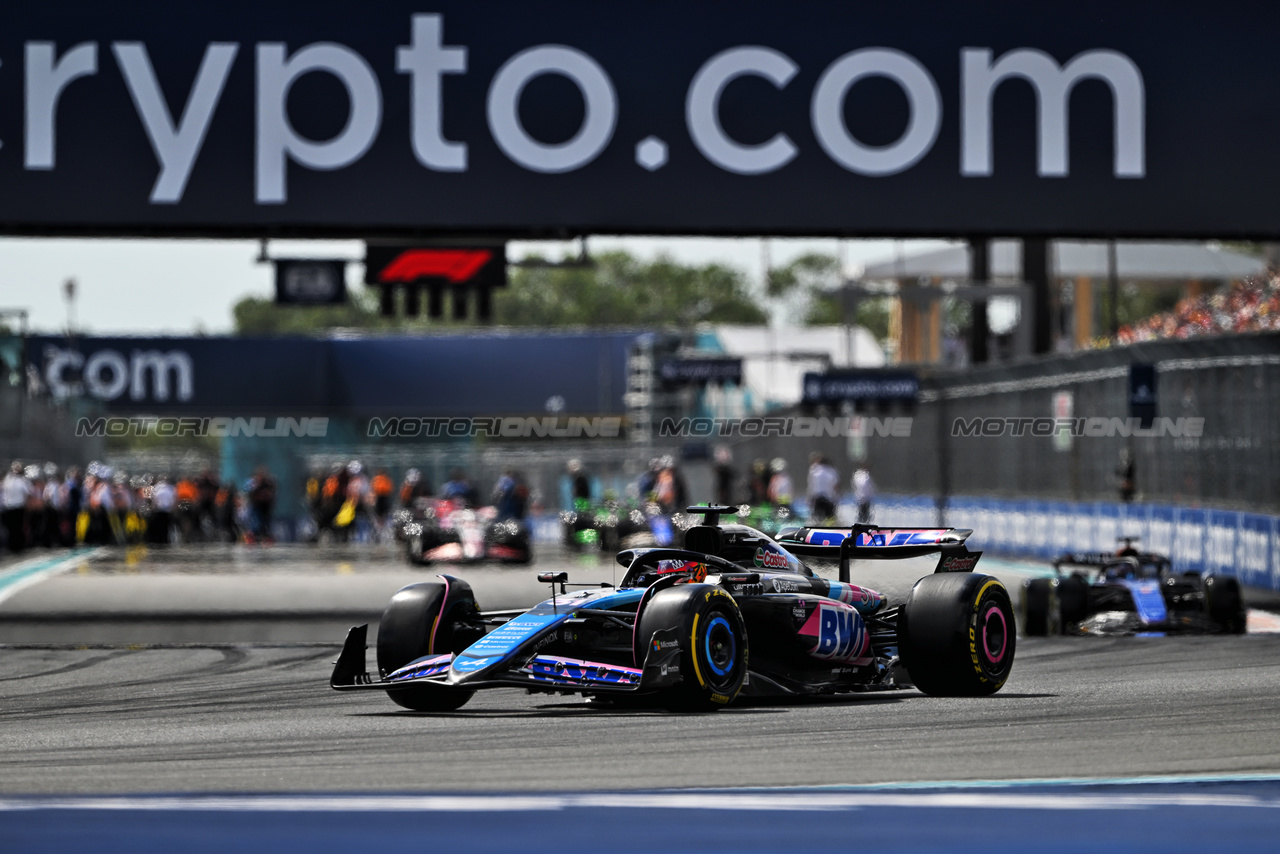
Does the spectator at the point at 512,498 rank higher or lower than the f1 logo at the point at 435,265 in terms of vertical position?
lower

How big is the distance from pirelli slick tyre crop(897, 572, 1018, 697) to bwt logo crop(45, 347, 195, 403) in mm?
47369

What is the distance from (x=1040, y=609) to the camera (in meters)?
14.5

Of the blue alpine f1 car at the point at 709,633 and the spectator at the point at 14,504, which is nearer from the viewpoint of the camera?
the blue alpine f1 car at the point at 709,633

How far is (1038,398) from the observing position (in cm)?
2536

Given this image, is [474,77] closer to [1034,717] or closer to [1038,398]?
[1034,717]

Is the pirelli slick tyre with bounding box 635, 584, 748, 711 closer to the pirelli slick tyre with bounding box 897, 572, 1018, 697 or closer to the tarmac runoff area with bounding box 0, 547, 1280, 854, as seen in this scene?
the tarmac runoff area with bounding box 0, 547, 1280, 854

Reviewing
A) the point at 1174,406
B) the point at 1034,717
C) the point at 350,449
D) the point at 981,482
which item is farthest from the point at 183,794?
the point at 350,449

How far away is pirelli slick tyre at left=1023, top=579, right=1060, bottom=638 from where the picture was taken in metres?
14.5

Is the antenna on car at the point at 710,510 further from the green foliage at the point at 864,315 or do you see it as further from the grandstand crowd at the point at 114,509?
the green foliage at the point at 864,315

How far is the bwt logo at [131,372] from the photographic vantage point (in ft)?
179

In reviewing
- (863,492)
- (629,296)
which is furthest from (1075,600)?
(629,296)

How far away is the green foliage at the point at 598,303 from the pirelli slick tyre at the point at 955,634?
96.4 meters

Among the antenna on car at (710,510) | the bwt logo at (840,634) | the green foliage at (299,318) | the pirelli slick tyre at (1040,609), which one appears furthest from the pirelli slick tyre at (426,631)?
the green foliage at (299,318)
